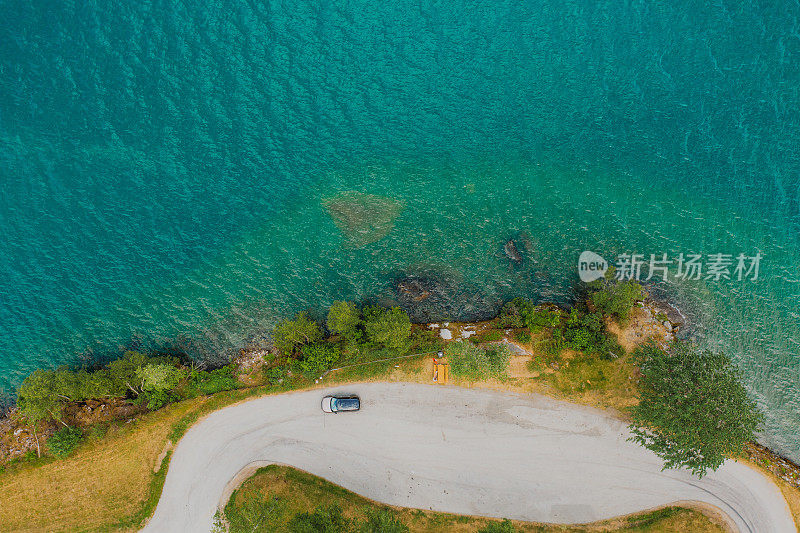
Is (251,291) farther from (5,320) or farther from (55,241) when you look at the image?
(5,320)

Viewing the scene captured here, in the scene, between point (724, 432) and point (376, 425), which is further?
point (376, 425)

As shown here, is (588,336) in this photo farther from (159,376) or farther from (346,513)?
(159,376)

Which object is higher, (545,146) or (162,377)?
(545,146)

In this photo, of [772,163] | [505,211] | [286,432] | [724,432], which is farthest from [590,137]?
[286,432]

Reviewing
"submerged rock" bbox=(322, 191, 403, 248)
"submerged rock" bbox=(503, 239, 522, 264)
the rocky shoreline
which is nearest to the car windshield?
Answer: the rocky shoreline

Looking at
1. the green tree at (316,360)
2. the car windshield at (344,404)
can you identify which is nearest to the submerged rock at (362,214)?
the green tree at (316,360)

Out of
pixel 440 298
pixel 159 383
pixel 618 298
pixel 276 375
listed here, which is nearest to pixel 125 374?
pixel 159 383

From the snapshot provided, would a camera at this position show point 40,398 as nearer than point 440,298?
Yes
